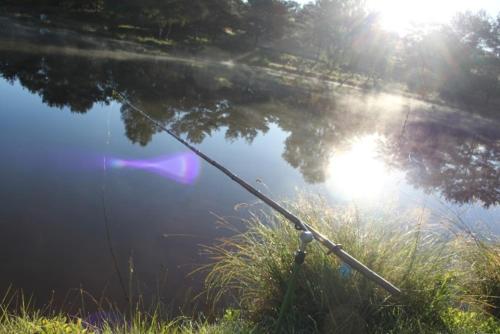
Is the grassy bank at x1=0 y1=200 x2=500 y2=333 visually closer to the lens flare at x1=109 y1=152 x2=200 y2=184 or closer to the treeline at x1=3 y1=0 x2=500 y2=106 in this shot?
the lens flare at x1=109 y1=152 x2=200 y2=184

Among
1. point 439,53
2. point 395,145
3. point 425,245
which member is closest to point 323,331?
point 425,245

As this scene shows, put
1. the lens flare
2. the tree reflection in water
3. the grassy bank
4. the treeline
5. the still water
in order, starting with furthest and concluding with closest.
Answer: the treeline
the tree reflection in water
the lens flare
the still water
the grassy bank

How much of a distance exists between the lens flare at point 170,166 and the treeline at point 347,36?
35.4 m

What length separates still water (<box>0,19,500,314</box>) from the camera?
4812 mm

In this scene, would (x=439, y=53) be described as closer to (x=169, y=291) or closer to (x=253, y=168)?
(x=253, y=168)

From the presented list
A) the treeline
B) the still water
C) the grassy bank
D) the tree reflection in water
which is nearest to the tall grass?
the grassy bank

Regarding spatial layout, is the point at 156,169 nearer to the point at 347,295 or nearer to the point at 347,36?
the point at 347,295

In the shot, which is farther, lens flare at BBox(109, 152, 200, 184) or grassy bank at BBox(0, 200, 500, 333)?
lens flare at BBox(109, 152, 200, 184)

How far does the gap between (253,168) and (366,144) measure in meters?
6.62

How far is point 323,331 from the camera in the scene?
11.0 ft

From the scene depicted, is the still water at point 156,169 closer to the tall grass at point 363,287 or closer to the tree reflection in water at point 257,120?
the tree reflection in water at point 257,120

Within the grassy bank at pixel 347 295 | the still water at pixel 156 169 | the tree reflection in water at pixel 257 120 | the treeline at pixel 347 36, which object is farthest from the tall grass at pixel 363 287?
the treeline at pixel 347 36

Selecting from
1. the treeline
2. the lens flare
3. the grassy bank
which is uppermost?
the treeline

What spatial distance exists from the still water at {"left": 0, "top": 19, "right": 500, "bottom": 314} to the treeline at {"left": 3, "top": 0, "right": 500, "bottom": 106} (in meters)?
24.8
